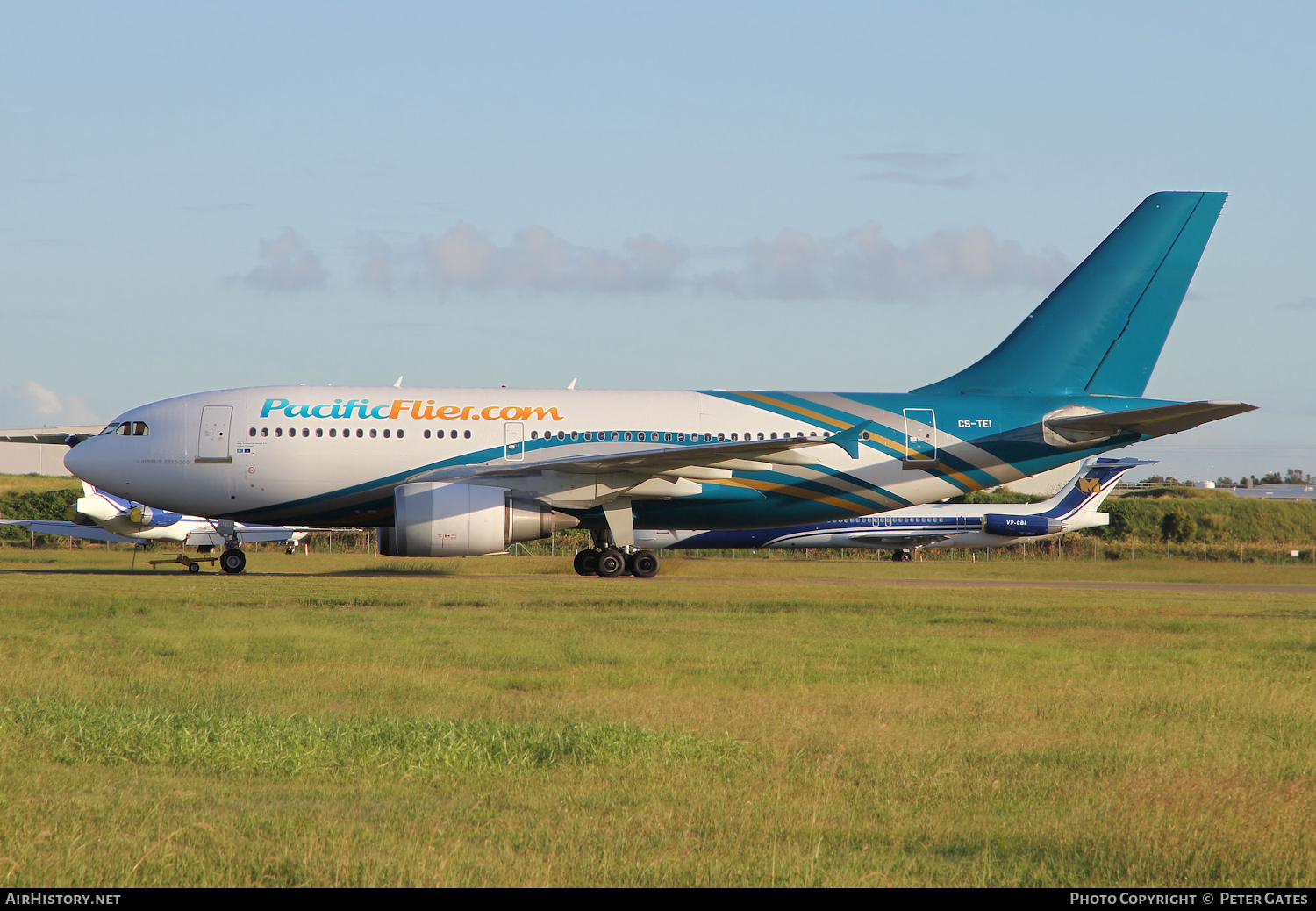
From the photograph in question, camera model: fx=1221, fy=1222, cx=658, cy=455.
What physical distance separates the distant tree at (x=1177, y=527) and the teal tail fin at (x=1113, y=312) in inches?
1333

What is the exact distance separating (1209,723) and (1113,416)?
669 inches

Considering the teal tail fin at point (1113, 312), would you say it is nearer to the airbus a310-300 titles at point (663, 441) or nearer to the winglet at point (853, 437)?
the airbus a310-300 titles at point (663, 441)

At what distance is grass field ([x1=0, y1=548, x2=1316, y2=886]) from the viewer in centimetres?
530

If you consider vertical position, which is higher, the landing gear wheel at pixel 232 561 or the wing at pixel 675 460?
the wing at pixel 675 460

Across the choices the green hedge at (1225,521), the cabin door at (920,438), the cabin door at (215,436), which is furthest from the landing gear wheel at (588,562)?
the green hedge at (1225,521)

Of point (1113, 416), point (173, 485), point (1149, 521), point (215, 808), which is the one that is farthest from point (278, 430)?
Answer: point (1149, 521)

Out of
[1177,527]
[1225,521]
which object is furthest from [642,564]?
[1225,521]

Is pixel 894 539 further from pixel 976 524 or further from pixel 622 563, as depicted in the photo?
pixel 622 563

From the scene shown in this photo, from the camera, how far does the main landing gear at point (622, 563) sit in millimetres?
26156

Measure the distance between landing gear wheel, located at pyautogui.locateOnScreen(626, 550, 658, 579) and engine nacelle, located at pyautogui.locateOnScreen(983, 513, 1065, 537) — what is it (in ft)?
75.0

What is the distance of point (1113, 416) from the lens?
24906mm

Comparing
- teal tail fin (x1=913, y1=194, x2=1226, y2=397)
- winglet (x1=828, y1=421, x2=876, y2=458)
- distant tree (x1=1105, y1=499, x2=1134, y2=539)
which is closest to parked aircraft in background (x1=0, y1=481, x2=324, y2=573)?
winglet (x1=828, y1=421, x2=876, y2=458)

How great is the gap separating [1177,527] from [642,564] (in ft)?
131
